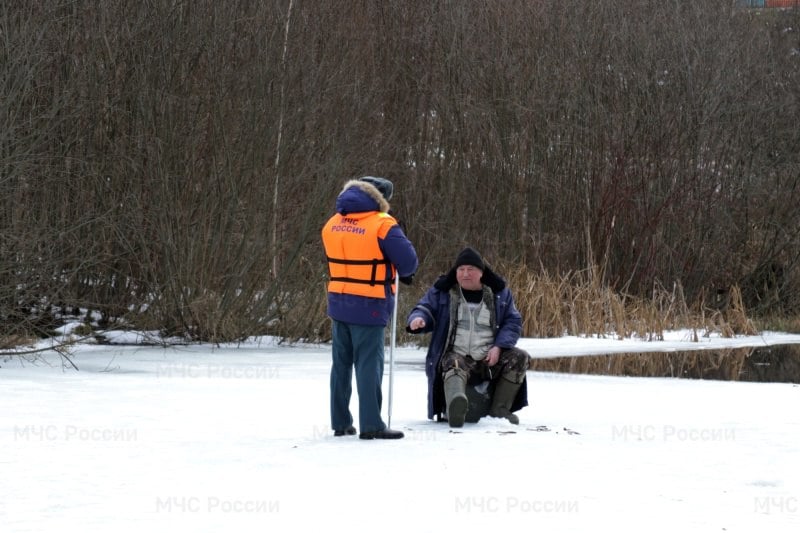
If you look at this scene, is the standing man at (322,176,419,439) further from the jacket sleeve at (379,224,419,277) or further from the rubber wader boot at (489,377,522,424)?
the rubber wader boot at (489,377,522,424)

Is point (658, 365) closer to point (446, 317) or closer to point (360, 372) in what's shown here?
point (446, 317)

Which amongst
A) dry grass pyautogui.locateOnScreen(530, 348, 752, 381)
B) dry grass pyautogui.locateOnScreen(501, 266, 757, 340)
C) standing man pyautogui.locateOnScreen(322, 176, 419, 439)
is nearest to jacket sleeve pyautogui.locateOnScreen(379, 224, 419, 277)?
standing man pyautogui.locateOnScreen(322, 176, 419, 439)

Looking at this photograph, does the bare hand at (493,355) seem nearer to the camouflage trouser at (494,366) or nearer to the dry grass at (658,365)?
the camouflage trouser at (494,366)

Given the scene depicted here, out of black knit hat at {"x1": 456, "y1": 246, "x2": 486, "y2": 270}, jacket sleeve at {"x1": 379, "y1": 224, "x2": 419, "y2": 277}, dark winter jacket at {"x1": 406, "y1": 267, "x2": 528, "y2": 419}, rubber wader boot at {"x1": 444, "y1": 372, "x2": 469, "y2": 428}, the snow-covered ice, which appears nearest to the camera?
the snow-covered ice

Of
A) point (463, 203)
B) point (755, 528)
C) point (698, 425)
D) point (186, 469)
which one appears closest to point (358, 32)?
point (463, 203)

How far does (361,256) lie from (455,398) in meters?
1.33

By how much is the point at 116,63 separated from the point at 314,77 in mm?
2406

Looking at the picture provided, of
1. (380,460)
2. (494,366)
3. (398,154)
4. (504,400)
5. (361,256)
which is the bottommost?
(380,460)

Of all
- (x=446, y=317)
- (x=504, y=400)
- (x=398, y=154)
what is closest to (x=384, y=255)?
(x=446, y=317)

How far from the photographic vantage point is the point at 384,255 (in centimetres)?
859

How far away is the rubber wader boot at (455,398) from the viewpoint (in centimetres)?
921

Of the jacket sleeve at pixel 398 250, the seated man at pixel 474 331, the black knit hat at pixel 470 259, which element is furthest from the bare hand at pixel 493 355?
the jacket sleeve at pixel 398 250

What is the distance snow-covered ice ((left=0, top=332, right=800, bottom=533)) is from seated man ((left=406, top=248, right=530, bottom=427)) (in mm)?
320

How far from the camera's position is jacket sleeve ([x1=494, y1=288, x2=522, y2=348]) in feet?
31.0
